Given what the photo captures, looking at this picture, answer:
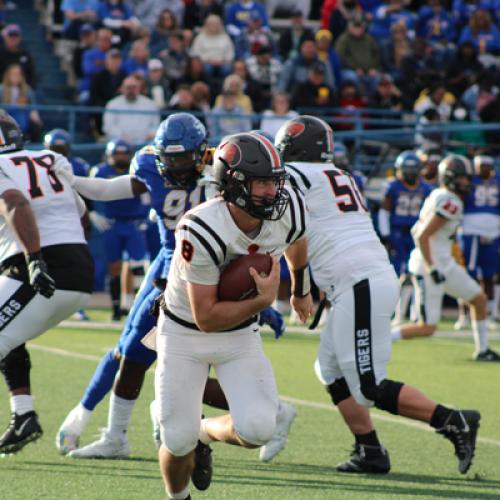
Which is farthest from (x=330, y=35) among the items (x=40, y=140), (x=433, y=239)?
(x=433, y=239)

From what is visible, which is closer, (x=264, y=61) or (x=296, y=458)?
(x=296, y=458)

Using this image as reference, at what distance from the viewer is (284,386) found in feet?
26.7

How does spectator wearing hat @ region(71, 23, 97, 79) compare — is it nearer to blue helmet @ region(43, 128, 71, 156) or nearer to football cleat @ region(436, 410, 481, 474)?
blue helmet @ region(43, 128, 71, 156)

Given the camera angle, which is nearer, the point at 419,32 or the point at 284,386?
the point at 284,386

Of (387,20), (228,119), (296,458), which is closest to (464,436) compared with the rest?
(296,458)

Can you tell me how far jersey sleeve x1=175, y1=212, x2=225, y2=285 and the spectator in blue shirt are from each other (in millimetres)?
13773

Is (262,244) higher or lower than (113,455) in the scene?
higher

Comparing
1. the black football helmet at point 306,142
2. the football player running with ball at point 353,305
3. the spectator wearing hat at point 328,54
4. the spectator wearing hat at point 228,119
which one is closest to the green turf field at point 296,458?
the football player running with ball at point 353,305

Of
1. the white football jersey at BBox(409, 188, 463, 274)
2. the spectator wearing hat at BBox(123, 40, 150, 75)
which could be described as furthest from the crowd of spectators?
the white football jersey at BBox(409, 188, 463, 274)

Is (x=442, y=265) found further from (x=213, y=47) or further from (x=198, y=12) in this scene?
(x=198, y=12)

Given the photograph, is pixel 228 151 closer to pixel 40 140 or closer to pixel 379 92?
pixel 40 140

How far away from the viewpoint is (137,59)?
14.9m

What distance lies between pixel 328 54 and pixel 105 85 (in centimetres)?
314

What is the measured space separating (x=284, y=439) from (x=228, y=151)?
1849 millimetres
